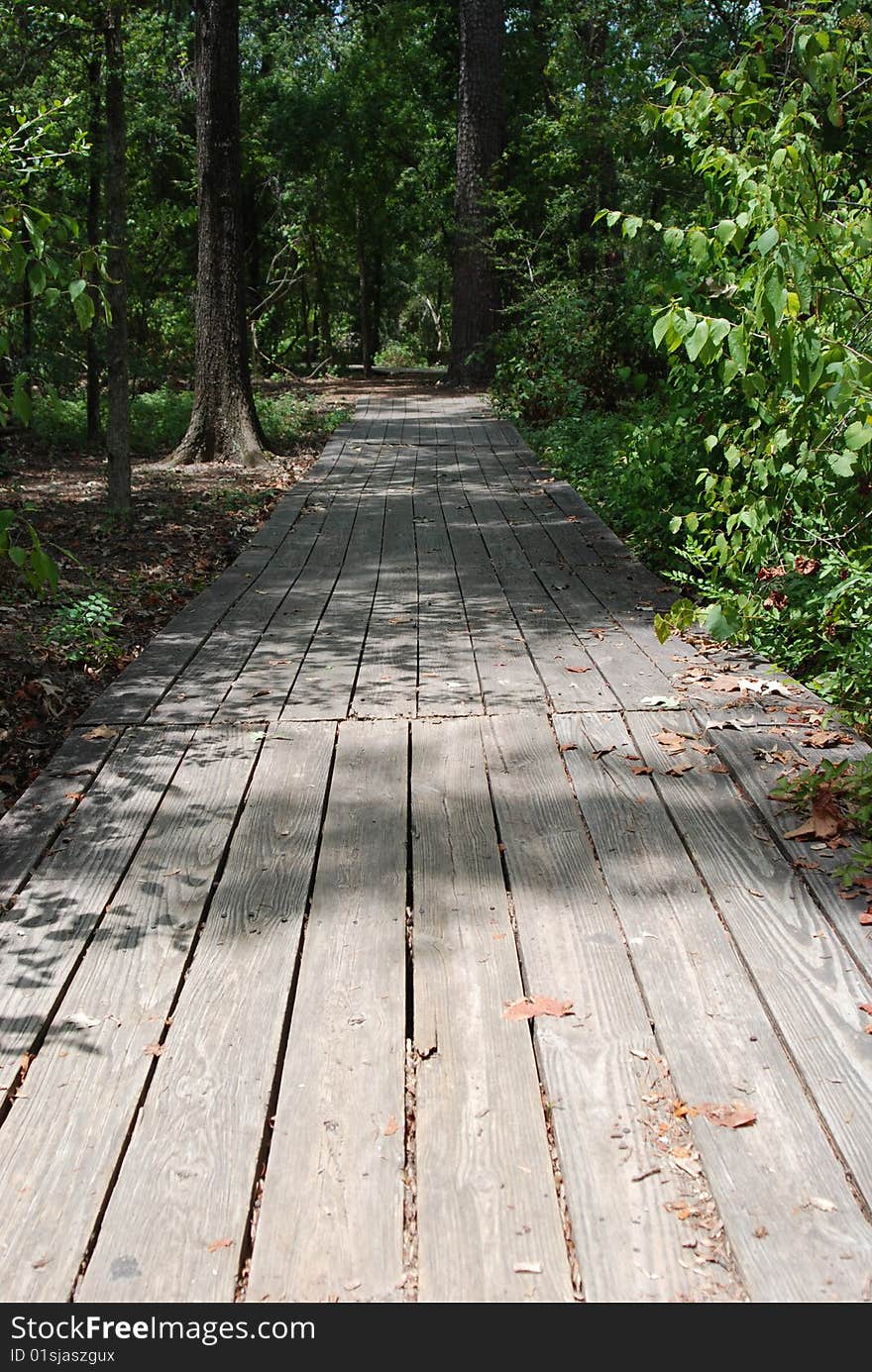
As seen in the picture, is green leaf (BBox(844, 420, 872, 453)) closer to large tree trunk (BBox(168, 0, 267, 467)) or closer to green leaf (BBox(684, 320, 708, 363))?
green leaf (BBox(684, 320, 708, 363))

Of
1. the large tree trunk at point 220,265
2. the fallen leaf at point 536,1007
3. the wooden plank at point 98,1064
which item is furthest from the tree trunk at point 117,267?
the fallen leaf at point 536,1007

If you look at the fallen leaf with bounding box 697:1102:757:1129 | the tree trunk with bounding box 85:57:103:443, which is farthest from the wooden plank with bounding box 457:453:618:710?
the tree trunk with bounding box 85:57:103:443

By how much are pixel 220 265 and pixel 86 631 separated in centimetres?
645

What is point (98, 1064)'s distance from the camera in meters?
2.32

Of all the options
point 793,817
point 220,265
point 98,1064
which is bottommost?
point 98,1064

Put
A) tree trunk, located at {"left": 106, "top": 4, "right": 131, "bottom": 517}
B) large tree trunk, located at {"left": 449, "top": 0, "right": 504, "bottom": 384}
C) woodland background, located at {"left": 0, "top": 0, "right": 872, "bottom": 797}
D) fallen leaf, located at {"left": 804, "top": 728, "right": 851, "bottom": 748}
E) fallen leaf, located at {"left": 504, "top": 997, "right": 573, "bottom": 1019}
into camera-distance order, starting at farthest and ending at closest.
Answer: large tree trunk, located at {"left": 449, "top": 0, "right": 504, "bottom": 384} → tree trunk, located at {"left": 106, "top": 4, "right": 131, "bottom": 517} → fallen leaf, located at {"left": 804, "top": 728, "right": 851, "bottom": 748} → woodland background, located at {"left": 0, "top": 0, "right": 872, "bottom": 797} → fallen leaf, located at {"left": 504, "top": 997, "right": 573, "bottom": 1019}

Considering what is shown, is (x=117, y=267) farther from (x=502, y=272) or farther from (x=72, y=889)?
(x=502, y=272)

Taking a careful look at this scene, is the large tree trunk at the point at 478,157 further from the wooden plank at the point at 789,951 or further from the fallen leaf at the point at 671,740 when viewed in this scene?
the wooden plank at the point at 789,951

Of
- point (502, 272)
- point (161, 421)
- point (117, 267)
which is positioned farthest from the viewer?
point (502, 272)

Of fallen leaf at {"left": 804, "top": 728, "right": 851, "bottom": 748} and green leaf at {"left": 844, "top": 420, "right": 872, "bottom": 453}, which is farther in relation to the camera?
fallen leaf at {"left": 804, "top": 728, "right": 851, "bottom": 748}

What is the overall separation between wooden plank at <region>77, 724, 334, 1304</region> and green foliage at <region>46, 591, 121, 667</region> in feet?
6.84

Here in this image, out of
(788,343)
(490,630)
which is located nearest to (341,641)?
(490,630)

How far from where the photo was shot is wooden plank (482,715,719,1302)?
1.82 meters

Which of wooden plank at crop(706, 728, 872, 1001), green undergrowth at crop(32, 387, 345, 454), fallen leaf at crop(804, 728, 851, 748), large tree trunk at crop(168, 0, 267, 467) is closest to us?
wooden plank at crop(706, 728, 872, 1001)
